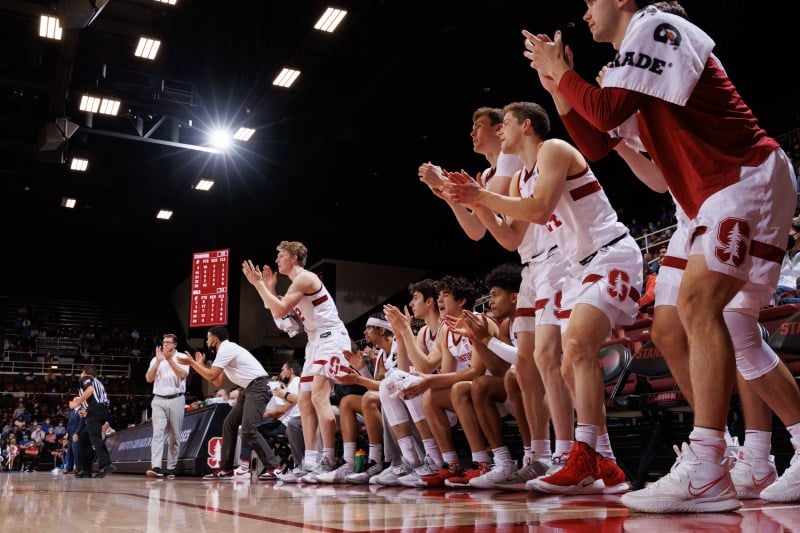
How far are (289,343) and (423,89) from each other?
14013 millimetres

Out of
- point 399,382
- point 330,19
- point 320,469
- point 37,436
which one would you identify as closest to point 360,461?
point 320,469

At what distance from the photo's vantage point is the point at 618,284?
3.11 metres

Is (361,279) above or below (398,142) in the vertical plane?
below

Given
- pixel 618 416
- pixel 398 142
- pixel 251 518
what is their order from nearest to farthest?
pixel 251 518 → pixel 618 416 → pixel 398 142

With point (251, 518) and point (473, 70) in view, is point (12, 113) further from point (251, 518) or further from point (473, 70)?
point (251, 518)

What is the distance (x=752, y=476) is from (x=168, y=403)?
8484 mm

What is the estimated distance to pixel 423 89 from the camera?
14383mm

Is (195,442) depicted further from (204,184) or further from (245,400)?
(204,184)

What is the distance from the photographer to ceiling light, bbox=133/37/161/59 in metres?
11.4

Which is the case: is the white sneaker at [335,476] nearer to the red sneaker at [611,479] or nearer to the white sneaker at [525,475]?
the white sneaker at [525,475]

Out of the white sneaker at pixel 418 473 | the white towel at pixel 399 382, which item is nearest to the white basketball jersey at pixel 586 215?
the white towel at pixel 399 382

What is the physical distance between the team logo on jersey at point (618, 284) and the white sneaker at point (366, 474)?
2.95m

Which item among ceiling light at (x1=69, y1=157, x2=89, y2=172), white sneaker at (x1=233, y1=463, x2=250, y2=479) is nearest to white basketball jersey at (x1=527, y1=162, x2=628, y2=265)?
white sneaker at (x1=233, y1=463, x2=250, y2=479)

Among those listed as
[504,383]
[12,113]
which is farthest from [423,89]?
[504,383]
